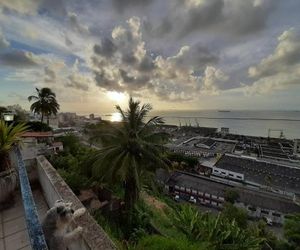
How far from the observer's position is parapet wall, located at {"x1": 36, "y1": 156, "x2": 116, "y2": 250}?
217cm

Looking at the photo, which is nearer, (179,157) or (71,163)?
(71,163)

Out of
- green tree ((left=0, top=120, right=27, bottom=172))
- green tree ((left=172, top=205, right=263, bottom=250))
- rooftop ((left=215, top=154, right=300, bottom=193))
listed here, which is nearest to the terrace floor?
green tree ((left=0, top=120, right=27, bottom=172))

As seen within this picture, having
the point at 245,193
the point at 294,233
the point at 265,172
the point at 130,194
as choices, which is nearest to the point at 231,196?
the point at 245,193

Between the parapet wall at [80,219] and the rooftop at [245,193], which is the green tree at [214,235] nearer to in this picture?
the parapet wall at [80,219]

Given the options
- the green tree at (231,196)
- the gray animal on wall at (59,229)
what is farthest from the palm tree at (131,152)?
the green tree at (231,196)

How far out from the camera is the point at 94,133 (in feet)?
32.8

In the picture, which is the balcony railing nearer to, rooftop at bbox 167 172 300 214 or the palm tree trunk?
the palm tree trunk

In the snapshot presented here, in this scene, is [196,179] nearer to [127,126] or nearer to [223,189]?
Result: [223,189]

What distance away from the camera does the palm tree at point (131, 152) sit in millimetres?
8297

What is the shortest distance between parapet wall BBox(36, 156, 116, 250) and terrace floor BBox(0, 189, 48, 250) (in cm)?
43

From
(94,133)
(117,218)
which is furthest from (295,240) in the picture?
(94,133)

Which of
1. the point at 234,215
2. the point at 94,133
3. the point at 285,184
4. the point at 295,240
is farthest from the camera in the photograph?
the point at 285,184

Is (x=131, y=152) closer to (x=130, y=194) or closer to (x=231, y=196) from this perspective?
(x=130, y=194)

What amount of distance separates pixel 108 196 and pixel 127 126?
3.20 m
